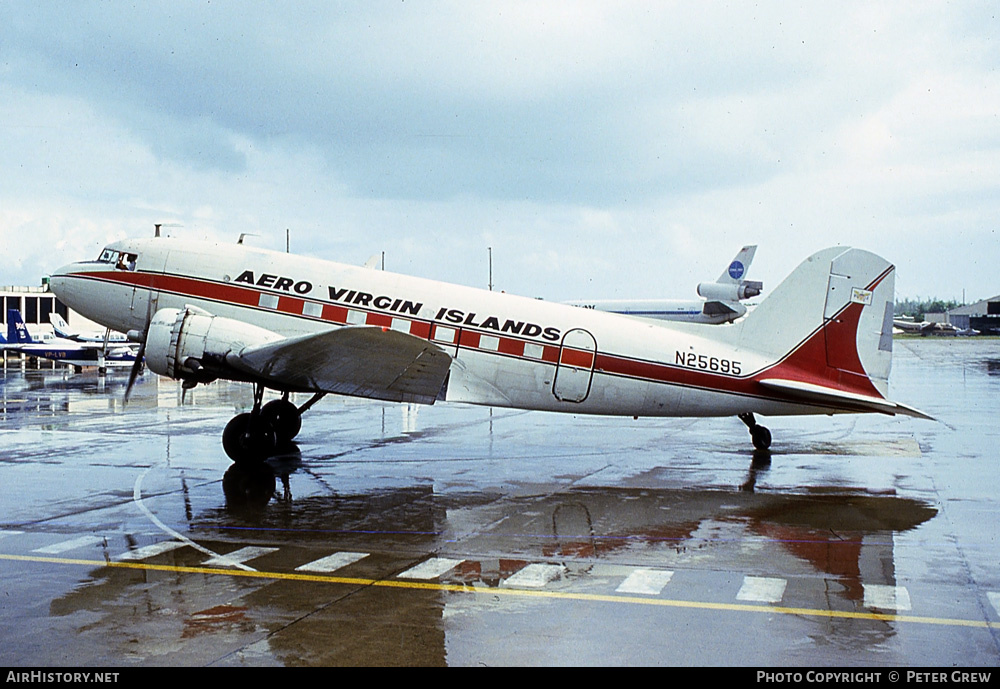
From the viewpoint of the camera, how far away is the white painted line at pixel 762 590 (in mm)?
7992

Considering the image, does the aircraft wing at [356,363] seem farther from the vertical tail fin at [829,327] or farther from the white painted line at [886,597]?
the white painted line at [886,597]

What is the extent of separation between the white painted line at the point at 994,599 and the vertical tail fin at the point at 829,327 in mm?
7645

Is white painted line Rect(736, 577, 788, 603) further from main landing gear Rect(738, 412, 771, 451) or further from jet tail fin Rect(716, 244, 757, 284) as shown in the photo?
jet tail fin Rect(716, 244, 757, 284)

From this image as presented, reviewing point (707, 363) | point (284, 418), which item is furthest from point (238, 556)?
point (707, 363)

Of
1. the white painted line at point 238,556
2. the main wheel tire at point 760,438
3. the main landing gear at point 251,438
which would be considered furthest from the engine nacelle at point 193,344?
the main wheel tire at point 760,438

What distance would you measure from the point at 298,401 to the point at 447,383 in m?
17.6

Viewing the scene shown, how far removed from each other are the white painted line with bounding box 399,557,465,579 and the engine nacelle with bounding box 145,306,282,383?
7093 mm

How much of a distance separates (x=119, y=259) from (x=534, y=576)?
12380 millimetres

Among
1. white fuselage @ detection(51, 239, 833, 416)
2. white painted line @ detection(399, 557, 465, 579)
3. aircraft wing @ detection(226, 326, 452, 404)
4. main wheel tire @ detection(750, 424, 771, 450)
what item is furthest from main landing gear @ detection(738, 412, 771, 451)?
white painted line @ detection(399, 557, 465, 579)

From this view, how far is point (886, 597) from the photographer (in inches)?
316

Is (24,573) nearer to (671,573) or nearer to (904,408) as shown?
(671,573)

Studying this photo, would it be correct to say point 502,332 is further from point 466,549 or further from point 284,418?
point 466,549

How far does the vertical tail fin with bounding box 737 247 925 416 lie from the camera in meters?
15.8

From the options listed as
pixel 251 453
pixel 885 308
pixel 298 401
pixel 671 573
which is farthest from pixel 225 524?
pixel 298 401
